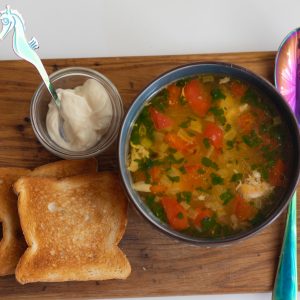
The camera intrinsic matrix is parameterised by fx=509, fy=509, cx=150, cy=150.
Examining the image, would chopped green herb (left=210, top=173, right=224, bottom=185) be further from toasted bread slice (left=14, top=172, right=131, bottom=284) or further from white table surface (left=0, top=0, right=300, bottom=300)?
white table surface (left=0, top=0, right=300, bottom=300)

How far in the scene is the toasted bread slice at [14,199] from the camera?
2.29 metres

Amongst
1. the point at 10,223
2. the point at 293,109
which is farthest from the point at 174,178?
the point at 10,223

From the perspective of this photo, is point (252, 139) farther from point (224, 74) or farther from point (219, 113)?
point (224, 74)

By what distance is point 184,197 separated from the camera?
206 cm

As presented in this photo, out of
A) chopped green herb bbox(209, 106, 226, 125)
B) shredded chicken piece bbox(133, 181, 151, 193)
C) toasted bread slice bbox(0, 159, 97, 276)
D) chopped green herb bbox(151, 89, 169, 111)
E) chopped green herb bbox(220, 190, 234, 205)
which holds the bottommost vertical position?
toasted bread slice bbox(0, 159, 97, 276)

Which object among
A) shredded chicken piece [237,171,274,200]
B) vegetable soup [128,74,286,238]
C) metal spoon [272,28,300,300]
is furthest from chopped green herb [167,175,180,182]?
metal spoon [272,28,300,300]

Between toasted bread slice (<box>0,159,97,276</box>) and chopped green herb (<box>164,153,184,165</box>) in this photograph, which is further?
toasted bread slice (<box>0,159,97,276</box>)

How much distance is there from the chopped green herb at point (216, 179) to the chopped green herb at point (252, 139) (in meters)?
0.18

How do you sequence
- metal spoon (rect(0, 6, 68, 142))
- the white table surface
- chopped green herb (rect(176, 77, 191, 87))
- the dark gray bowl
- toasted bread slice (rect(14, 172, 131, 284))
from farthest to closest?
the white table surface < toasted bread slice (rect(14, 172, 131, 284)) < chopped green herb (rect(176, 77, 191, 87)) < the dark gray bowl < metal spoon (rect(0, 6, 68, 142))

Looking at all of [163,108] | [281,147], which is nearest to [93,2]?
[163,108]

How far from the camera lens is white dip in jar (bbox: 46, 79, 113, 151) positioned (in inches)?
86.4

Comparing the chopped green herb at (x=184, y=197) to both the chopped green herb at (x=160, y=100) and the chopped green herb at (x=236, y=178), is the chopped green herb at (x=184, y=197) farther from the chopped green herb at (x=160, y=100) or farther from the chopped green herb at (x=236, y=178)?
the chopped green herb at (x=160, y=100)

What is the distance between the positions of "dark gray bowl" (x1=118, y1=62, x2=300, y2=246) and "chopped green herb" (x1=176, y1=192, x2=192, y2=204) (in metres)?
0.12

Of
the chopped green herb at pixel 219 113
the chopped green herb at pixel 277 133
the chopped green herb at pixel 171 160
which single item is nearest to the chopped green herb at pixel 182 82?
the chopped green herb at pixel 219 113
